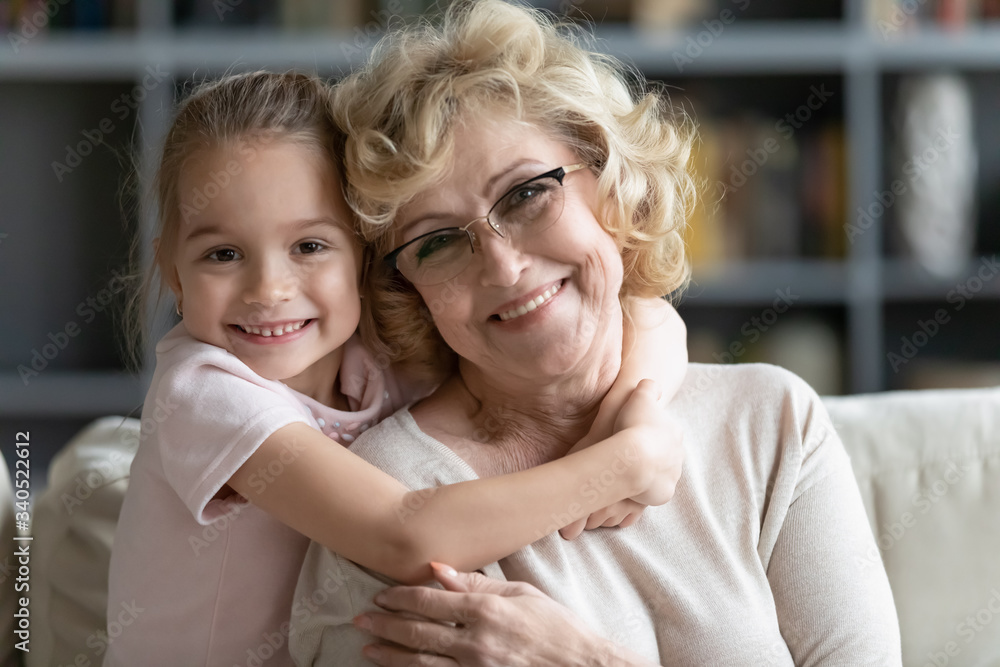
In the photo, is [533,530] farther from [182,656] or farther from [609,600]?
[182,656]

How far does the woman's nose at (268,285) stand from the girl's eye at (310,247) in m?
0.04

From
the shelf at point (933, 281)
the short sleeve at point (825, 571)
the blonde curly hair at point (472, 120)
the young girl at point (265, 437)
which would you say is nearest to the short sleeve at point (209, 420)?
the young girl at point (265, 437)

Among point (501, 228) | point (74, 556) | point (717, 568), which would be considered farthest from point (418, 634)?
point (74, 556)

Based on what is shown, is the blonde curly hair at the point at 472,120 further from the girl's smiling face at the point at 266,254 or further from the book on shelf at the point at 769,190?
the book on shelf at the point at 769,190

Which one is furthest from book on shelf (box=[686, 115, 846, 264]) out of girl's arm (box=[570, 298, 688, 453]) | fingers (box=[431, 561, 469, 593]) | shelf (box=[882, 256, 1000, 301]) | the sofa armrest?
fingers (box=[431, 561, 469, 593])

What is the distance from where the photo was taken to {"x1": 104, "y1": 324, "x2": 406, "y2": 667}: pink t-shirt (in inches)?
49.8

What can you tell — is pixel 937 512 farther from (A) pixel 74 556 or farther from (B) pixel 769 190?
(B) pixel 769 190

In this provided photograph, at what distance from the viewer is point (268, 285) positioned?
4.07 ft

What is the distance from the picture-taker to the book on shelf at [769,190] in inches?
131

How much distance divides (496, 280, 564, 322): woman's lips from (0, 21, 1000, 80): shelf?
2.08 metres

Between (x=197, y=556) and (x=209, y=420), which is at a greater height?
(x=209, y=420)

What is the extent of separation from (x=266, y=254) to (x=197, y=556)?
17.7 inches

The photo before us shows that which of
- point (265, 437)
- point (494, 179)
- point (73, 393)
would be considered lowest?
Answer: point (73, 393)

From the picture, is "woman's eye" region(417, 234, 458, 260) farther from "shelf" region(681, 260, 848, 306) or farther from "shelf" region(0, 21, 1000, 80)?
"shelf" region(681, 260, 848, 306)
